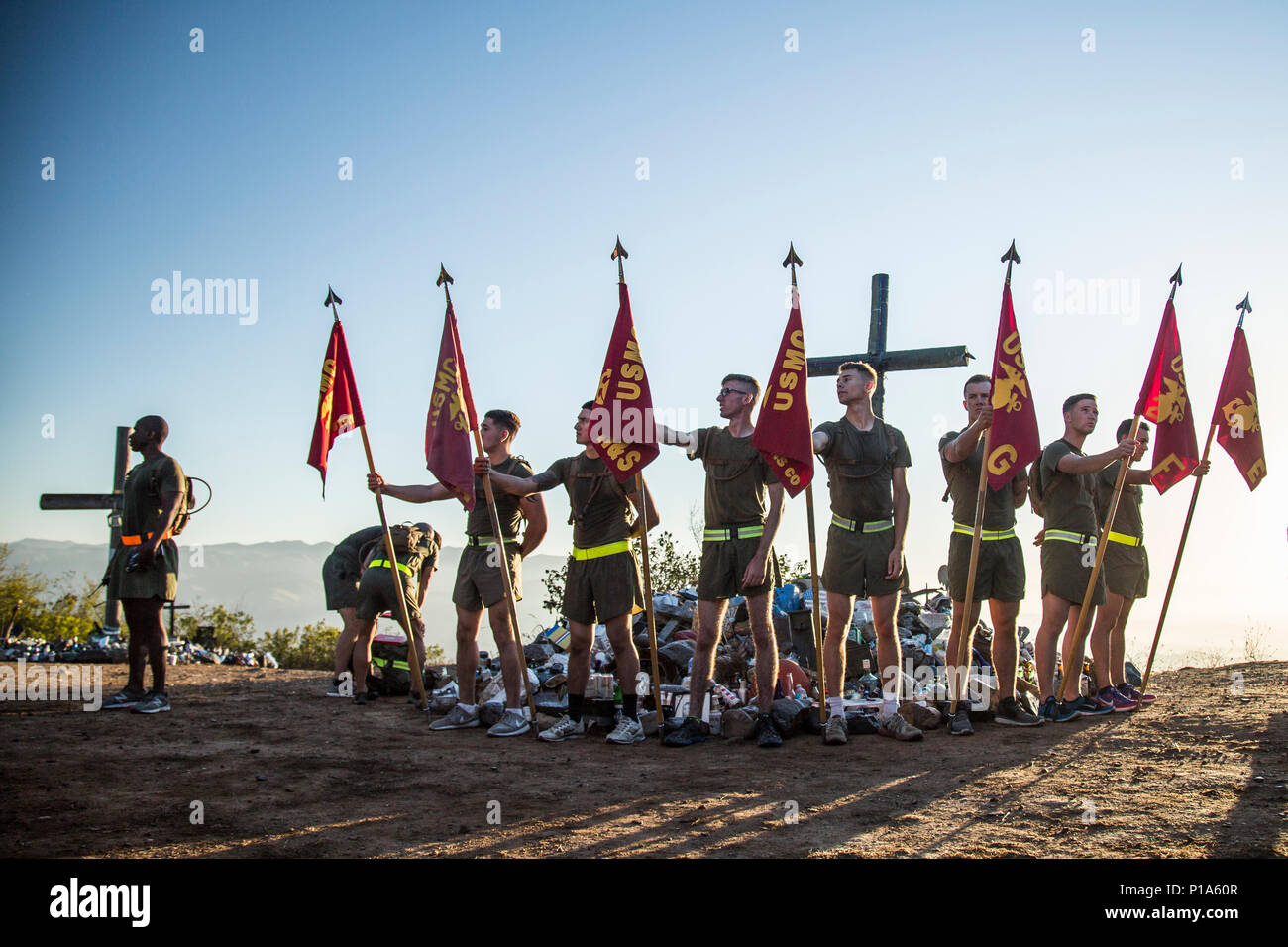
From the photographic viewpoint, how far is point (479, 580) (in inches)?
265

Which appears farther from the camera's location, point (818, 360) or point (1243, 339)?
point (818, 360)

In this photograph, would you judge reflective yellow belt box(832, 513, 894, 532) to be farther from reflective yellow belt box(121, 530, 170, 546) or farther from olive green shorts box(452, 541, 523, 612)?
reflective yellow belt box(121, 530, 170, 546)

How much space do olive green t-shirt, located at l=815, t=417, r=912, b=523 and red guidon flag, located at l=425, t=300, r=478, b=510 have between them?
249cm

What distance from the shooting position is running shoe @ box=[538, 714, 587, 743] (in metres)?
6.39

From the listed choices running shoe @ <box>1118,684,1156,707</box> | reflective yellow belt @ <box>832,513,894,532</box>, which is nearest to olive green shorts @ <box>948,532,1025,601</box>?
reflective yellow belt @ <box>832,513,894,532</box>

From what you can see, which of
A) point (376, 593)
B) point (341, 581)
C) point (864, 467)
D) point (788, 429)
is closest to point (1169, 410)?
point (864, 467)

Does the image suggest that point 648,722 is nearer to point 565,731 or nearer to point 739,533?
point 565,731

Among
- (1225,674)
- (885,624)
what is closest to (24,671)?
(885,624)

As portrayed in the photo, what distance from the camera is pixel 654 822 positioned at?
4.20 meters

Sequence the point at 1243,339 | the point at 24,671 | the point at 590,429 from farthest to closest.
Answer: the point at 24,671
the point at 1243,339
the point at 590,429

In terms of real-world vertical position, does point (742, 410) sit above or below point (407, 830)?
above

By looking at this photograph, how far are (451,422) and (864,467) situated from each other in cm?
292
